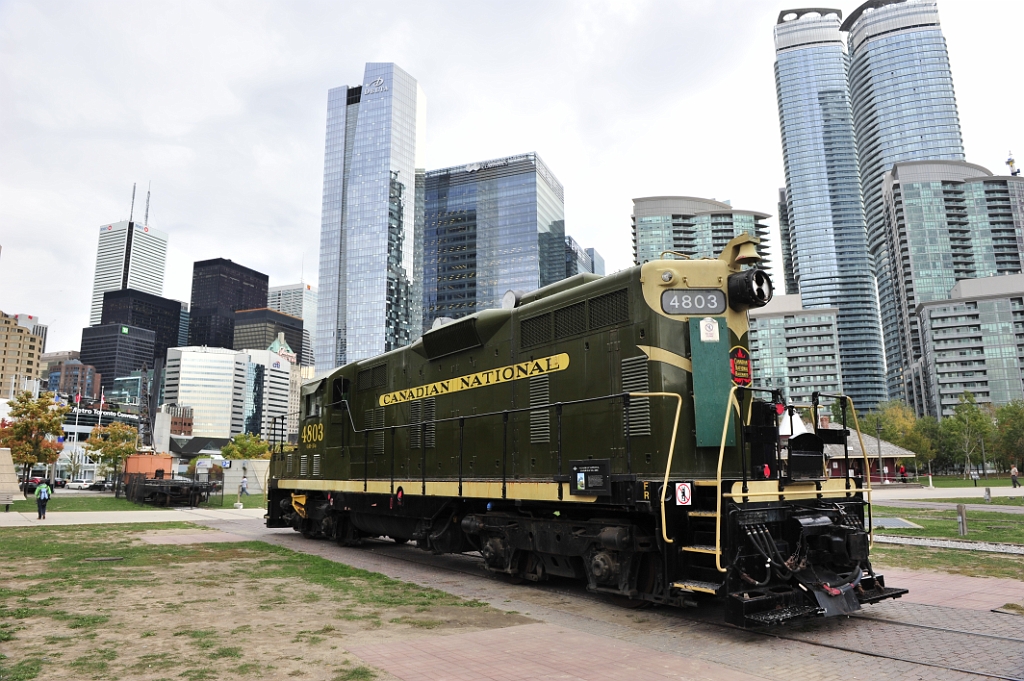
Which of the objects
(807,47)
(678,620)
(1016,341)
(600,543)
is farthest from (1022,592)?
(807,47)

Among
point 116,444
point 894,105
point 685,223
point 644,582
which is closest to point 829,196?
point 894,105

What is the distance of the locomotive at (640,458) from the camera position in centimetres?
666

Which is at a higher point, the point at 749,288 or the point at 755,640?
the point at 749,288

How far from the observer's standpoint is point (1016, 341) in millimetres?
108188

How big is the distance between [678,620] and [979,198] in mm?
163134

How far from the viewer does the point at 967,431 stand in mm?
65938

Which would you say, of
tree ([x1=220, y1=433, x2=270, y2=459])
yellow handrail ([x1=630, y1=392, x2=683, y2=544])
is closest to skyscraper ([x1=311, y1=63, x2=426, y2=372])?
tree ([x1=220, y1=433, x2=270, y2=459])

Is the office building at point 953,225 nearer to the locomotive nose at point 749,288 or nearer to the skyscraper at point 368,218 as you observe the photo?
the skyscraper at point 368,218

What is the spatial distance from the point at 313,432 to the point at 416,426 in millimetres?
4812

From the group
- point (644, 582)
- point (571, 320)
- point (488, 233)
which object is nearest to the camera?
point (644, 582)

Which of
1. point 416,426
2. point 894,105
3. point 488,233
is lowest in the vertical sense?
point 416,426

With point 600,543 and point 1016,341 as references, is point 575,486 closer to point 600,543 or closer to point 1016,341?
point 600,543

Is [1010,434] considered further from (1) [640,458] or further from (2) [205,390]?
(2) [205,390]

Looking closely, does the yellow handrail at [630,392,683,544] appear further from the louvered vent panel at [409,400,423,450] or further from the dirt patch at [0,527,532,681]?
the louvered vent panel at [409,400,423,450]
